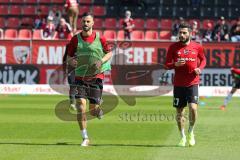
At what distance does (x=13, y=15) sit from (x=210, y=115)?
66.5 feet

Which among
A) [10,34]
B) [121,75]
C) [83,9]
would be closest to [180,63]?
[121,75]

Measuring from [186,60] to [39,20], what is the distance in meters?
23.2

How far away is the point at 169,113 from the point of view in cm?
2017

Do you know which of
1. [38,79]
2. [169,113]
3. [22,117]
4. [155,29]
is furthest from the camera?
[155,29]

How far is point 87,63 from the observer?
13094 mm

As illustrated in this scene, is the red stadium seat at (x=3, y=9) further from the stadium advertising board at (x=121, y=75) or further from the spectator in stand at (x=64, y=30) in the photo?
the stadium advertising board at (x=121, y=75)

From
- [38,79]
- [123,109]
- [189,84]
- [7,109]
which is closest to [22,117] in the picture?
[7,109]

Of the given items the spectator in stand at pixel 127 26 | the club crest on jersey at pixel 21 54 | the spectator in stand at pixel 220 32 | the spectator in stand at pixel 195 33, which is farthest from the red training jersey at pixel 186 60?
the spectator in stand at pixel 127 26

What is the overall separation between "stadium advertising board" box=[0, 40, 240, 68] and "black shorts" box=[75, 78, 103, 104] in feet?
52.1

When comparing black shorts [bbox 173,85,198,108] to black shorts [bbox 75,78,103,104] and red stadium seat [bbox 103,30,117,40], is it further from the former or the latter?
red stadium seat [bbox 103,30,117,40]

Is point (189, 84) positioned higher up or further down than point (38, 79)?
higher up

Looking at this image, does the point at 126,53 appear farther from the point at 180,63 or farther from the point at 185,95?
the point at 180,63

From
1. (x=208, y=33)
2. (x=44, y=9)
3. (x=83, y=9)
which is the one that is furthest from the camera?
(x=83, y=9)

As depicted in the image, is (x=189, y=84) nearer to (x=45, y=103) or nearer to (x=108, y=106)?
(x=108, y=106)
